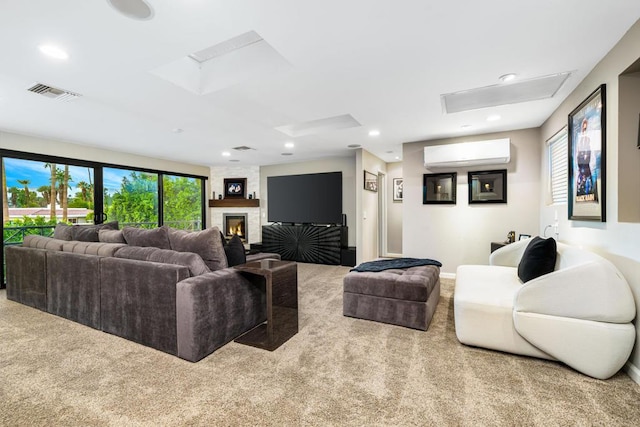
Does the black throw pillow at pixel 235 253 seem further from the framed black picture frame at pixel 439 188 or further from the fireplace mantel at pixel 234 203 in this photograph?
Answer: the fireplace mantel at pixel 234 203

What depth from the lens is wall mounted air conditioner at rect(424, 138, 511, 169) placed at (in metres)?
4.00

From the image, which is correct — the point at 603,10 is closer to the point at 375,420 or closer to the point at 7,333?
the point at 375,420

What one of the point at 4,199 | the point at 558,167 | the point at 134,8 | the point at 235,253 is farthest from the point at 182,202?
the point at 558,167

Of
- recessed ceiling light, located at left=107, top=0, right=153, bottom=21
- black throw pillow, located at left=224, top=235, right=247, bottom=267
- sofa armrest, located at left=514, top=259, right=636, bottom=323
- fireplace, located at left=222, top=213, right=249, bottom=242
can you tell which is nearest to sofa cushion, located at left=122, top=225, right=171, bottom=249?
black throw pillow, located at left=224, top=235, right=247, bottom=267

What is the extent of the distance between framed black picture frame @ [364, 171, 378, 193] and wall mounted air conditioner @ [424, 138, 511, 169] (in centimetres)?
129

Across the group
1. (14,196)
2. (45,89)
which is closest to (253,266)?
(45,89)

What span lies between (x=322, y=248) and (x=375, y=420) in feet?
15.0

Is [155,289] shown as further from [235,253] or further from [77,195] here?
[77,195]

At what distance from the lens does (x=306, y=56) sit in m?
2.17

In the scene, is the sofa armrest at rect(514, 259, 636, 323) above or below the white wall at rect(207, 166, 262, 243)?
below

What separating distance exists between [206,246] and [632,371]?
3.22 meters

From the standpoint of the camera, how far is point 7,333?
2.63m

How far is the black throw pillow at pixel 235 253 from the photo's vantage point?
2666mm

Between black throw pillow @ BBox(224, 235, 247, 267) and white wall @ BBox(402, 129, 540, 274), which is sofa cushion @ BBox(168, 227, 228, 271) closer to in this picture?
black throw pillow @ BBox(224, 235, 247, 267)
